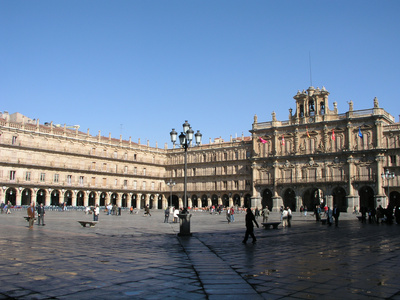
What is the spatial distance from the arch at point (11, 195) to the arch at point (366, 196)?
4924 centimetres

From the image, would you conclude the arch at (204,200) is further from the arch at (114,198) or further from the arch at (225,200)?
the arch at (114,198)

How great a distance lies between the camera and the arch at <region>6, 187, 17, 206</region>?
56250mm

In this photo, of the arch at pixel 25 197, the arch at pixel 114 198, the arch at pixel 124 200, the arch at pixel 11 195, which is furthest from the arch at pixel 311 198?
the arch at pixel 11 195

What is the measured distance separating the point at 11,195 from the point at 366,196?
51.7 meters

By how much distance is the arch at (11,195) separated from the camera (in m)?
56.2

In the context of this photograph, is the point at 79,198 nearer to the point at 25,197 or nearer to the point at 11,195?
the point at 25,197

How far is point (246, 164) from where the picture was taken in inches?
2586

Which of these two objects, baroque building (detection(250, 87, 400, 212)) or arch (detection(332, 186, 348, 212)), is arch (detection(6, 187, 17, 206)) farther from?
arch (detection(332, 186, 348, 212))

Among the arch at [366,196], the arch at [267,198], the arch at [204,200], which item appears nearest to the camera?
the arch at [366,196]

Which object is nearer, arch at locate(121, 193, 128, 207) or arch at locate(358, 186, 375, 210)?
arch at locate(358, 186, 375, 210)

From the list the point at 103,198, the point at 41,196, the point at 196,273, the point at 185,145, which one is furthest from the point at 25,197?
the point at 196,273

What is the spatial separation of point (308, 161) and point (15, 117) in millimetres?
48325

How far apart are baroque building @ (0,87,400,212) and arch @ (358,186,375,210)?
14 cm

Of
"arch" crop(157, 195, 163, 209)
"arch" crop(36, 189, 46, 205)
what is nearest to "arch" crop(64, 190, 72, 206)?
"arch" crop(36, 189, 46, 205)
